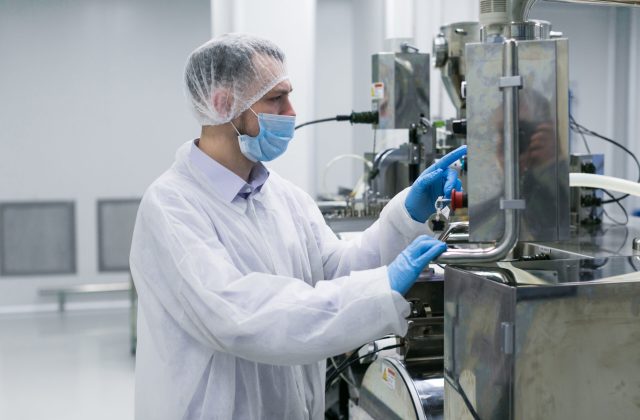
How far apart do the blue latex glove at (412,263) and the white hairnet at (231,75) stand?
451 millimetres

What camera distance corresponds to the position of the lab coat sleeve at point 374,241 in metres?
1.42

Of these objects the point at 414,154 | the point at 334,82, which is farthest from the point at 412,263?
the point at 334,82

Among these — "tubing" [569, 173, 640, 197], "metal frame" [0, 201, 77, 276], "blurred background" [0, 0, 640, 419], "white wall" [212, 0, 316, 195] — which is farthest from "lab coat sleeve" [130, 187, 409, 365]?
"metal frame" [0, 201, 77, 276]

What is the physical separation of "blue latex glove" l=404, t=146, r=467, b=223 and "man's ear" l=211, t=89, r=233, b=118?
1.26 ft

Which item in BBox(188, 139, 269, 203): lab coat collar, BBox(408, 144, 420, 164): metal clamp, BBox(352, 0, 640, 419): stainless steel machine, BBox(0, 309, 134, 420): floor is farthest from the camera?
BBox(0, 309, 134, 420): floor

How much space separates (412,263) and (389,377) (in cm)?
48

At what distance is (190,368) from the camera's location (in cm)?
123

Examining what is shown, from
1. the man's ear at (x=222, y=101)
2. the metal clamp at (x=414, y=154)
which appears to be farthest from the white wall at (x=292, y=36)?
the man's ear at (x=222, y=101)

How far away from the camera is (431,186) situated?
1.39m

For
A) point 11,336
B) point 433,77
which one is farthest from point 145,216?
point 11,336

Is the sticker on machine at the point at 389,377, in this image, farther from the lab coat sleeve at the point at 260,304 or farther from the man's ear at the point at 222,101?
the man's ear at the point at 222,101

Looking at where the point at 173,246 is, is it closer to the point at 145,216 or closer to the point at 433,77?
the point at 145,216

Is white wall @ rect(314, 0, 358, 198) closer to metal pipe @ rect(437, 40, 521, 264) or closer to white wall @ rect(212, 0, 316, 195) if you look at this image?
white wall @ rect(212, 0, 316, 195)

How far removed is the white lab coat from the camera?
1083 mm
